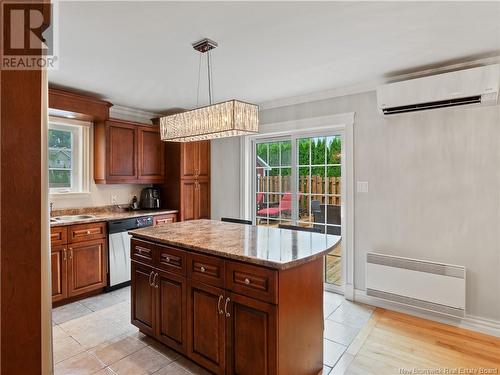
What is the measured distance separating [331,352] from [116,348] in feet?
5.68

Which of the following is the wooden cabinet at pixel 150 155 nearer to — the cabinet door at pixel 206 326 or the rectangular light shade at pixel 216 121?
the rectangular light shade at pixel 216 121

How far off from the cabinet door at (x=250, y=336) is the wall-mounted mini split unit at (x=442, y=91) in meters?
2.30

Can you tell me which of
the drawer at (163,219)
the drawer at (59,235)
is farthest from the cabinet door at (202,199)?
the drawer at (59,235)

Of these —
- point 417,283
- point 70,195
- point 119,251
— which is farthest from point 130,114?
point 417,283

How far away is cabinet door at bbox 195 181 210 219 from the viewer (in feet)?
15.0

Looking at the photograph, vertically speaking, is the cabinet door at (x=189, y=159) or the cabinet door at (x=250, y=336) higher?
the cabinet door at (x=189, y=159)

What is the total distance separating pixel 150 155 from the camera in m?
4.30

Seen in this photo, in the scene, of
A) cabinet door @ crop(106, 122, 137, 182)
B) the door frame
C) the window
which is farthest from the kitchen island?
the window

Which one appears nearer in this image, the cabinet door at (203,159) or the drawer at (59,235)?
the drawer at (59,235)

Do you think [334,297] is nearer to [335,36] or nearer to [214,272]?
[214,272]

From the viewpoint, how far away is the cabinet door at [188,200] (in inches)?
171

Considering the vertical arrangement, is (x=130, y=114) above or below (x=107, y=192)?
above

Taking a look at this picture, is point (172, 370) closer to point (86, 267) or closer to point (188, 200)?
point (86, 267)

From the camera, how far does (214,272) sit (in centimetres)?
190
